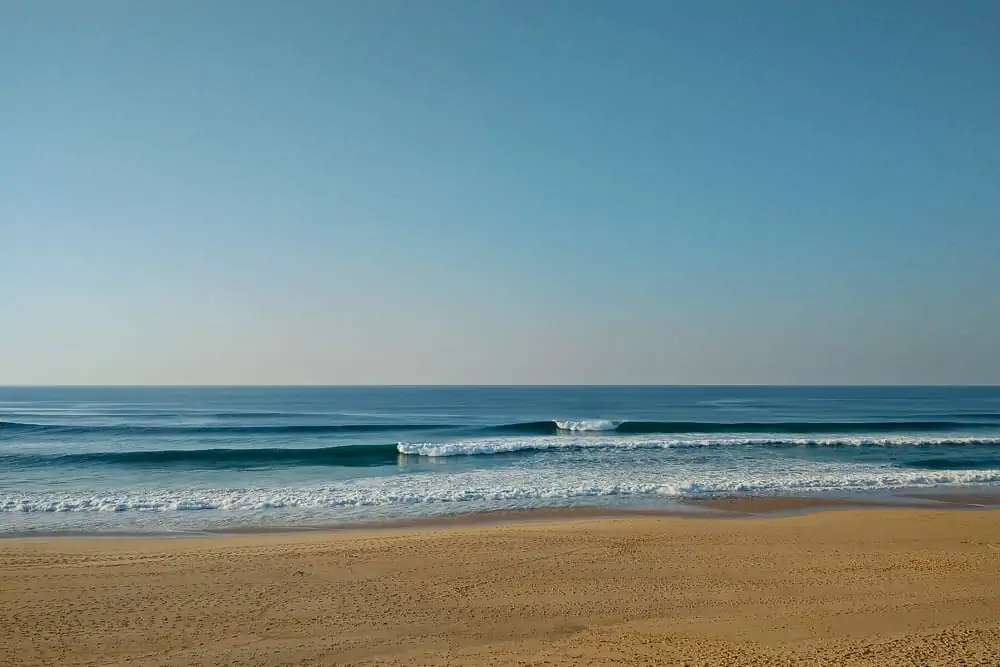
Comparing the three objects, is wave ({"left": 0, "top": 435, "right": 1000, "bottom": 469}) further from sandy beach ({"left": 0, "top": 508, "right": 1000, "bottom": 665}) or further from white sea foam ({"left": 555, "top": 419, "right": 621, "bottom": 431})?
sandy beach ({"left": 0, "top": 508, "right": 1000, "bottom": 665})

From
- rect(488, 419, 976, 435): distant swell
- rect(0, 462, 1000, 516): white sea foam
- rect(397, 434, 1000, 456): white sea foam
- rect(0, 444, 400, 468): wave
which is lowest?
rect(488, 419, 976, 435): distant swell

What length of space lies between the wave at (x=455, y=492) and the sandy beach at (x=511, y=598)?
129 inches

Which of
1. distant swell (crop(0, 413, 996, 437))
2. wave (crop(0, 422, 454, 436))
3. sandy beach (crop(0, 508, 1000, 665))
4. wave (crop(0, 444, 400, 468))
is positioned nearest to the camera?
sandy beach (crop(0, 508, 1000, 665))

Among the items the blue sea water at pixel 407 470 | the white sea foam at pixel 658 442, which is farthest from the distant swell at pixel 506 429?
the white sea foam at pixel 658 442

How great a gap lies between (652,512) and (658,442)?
14971 mm

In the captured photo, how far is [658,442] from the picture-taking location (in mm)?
28766

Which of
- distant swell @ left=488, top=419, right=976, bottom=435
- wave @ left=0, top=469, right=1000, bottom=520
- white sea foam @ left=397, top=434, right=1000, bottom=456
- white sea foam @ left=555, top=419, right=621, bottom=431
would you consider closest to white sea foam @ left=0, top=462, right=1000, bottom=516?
wave @ left=0, top=469, right=1000, bottom=520

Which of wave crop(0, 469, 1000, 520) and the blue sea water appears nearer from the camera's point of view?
the blue sea water

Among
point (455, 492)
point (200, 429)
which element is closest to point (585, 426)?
point (455, 492)

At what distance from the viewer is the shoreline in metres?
12.3

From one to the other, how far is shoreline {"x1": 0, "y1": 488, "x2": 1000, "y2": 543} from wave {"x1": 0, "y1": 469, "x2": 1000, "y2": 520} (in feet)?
2.94

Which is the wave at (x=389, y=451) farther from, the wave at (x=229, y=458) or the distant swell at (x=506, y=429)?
the distant swell at (x=506, y=429)

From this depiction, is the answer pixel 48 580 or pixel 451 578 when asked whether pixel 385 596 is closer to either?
pixel 451 578

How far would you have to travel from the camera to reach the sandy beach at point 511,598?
268 inches
